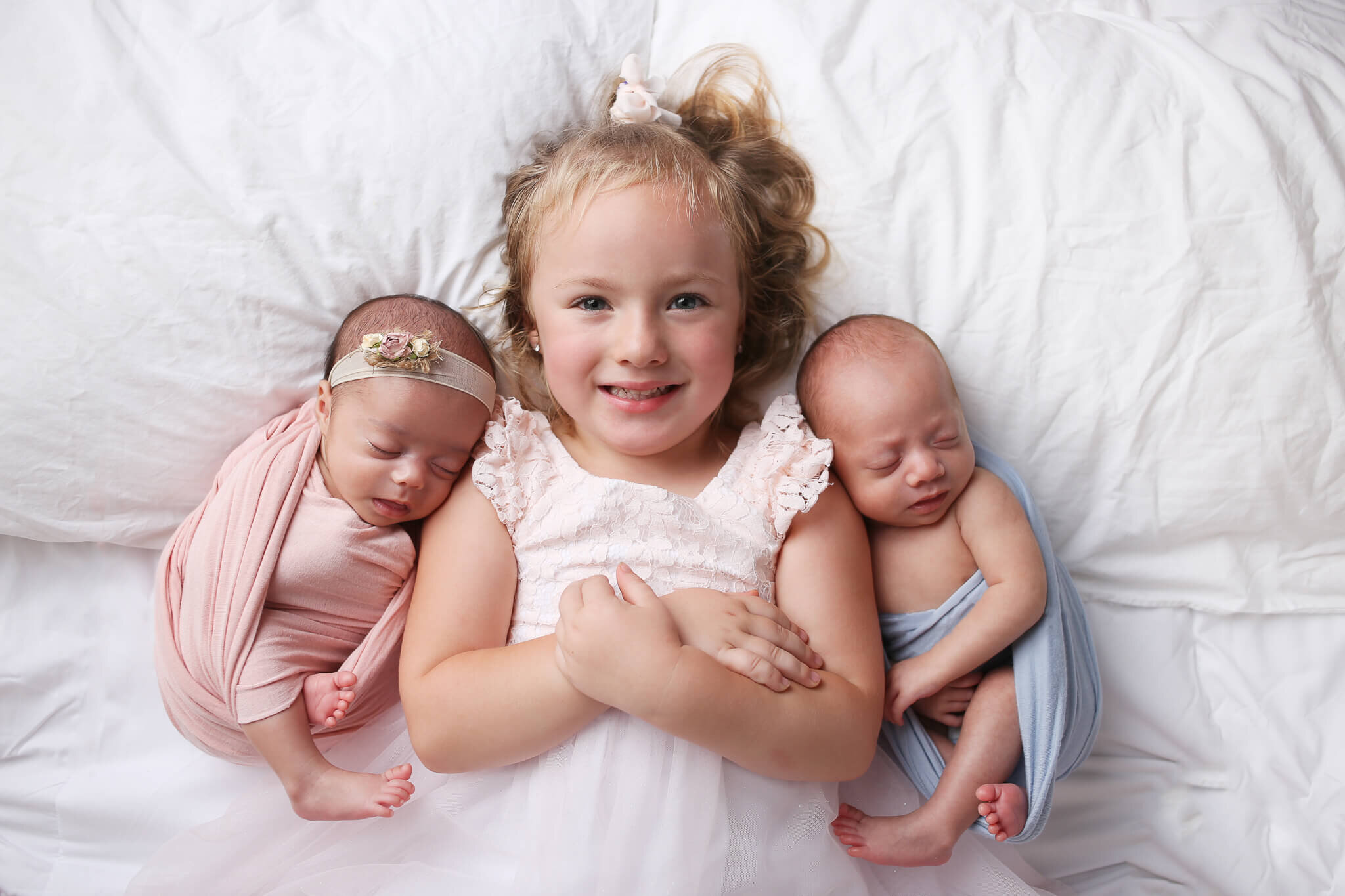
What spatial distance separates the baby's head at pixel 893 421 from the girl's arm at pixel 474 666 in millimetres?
483

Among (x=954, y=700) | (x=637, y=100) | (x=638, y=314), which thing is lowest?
(x=954, y=700)

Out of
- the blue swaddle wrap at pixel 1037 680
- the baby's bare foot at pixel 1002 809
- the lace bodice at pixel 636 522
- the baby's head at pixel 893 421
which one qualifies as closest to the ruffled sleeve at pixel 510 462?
the lace bodice at pixel 636 522

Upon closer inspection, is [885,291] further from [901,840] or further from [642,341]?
[901,840]

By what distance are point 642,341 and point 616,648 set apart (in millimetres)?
380

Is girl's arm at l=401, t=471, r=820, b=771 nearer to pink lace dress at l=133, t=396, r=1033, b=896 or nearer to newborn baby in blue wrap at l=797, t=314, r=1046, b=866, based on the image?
pink lace dress at l=133, t=396, r=1033, b=896

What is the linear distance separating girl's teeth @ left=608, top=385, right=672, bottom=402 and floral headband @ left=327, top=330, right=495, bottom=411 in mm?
201

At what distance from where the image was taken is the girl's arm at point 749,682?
3.33 ft

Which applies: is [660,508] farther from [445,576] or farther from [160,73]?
[160,73]

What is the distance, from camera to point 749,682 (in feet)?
3.48

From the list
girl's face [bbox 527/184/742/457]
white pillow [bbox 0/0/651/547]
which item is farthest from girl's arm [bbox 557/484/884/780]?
Answer: white pillow [bbox 0/0/651/547]

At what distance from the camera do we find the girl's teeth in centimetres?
119

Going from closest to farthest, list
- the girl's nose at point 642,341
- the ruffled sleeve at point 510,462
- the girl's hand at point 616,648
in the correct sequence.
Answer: the girl's hand at point 616,648 → the girl's nose at point 642,341 → the ruffled sleeve at point 510,462

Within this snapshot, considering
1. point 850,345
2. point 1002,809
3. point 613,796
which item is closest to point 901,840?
point 1002,809

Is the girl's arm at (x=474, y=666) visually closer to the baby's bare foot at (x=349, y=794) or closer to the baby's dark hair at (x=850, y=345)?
the baby's bare foot at (x=349, y=794)
